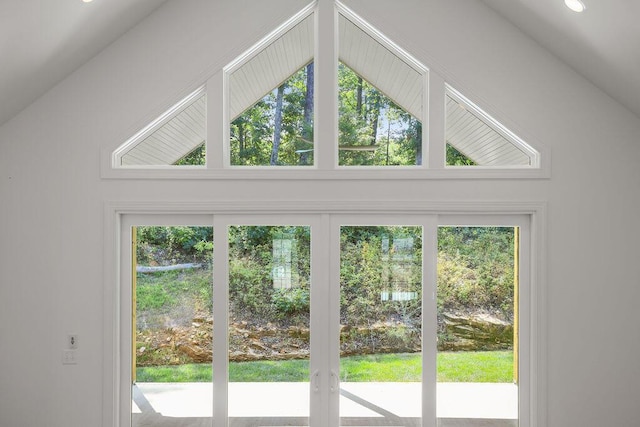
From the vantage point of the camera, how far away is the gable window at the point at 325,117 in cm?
367

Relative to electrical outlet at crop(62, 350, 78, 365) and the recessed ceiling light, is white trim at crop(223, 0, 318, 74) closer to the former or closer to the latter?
the recessed ceiling light

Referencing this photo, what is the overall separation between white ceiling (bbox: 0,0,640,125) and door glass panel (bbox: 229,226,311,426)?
147 centimetres

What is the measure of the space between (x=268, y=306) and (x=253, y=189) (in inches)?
30.9

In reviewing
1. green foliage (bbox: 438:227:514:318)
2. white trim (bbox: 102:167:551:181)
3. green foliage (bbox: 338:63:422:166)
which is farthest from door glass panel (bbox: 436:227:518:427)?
green foliage (bbox: 338:63:422:166)

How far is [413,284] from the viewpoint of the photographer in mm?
3701

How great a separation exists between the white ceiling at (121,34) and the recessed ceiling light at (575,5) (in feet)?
0.11

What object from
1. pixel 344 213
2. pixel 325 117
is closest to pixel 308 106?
pixel 325 117

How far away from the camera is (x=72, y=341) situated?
362cm

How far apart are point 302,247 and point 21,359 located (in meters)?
1.95

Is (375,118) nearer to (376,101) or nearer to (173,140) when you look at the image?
(376,101)

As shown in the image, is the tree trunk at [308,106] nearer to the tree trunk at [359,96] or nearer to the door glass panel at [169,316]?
the tree trunk at [359,96]

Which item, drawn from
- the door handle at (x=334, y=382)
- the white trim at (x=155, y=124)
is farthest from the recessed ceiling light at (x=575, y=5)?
A: the door handle at (x=334, y=382)

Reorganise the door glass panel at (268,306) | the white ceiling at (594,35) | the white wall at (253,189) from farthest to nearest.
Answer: the door glass panel at (268,306), the white wall at (253,189), the white ceiling at (594,35)

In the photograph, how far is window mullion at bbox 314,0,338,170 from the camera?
3.69 metres
